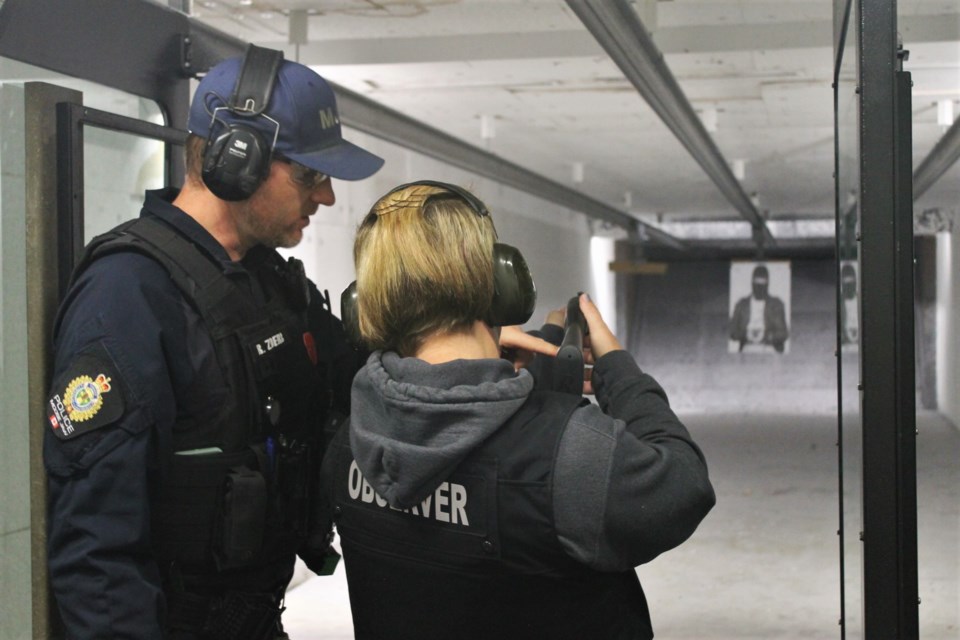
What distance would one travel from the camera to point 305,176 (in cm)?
151

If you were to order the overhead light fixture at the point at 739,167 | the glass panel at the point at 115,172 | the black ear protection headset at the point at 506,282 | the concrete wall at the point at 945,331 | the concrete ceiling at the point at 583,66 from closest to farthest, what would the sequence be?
1. the black ear protection headset at the point at 506,282
2. the glass panel at the point at 115,172
3. the concrete wall at the point at 945,331
4. the concrete ceiling at the point at 583,66
5. the overhead light fixture at the point at 739,167

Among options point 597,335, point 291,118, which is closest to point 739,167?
point 291,118

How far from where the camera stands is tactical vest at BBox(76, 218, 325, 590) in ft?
4.54

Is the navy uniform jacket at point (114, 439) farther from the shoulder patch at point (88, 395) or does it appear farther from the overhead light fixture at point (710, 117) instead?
the overhead light fixture at point (710, 117)

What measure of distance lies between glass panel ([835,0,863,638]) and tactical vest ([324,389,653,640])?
0.39m

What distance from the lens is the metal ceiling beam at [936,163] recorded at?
2541 mm

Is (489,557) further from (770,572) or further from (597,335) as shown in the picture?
(770,572)

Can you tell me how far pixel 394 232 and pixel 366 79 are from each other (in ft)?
12.0

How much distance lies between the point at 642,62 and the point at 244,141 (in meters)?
1.79

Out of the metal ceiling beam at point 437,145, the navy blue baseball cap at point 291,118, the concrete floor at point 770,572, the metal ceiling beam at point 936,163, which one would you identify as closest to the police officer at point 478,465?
the navy blue baseball cap at point 291,118

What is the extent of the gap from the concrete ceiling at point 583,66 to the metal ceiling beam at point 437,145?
28 cm

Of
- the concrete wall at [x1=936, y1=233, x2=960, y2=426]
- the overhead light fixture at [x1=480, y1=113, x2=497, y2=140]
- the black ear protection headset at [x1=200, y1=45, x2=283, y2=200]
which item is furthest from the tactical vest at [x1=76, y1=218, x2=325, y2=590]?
the overhead light fixture at [x1=480, y1=113, x2=497, y2=140]

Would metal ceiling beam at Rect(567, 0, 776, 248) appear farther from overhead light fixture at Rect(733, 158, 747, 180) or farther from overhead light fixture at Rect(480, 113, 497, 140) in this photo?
overhead light fixture at Rect(733, 158, 747, 180)

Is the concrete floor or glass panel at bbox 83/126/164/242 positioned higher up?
glass panel at bbox 83/126/164/242
